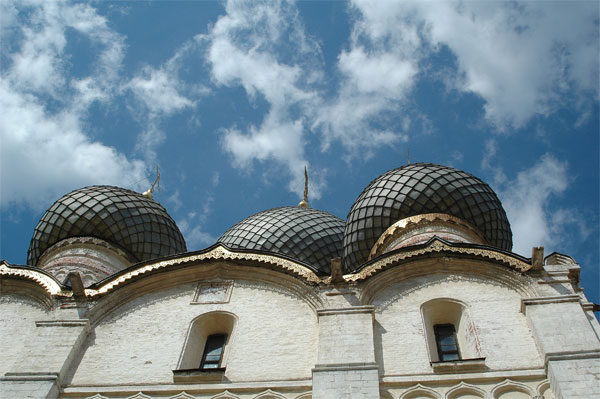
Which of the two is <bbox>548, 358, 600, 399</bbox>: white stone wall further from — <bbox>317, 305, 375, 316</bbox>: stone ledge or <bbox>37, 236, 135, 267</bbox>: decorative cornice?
<bbox>37, 236, 135, 267</bbox>: decorative cornice

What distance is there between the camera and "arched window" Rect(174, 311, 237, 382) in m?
8.53

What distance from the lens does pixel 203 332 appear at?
9.31m

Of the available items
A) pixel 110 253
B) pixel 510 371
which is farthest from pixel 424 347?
pixel 110 253

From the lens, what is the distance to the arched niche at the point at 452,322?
27.1 ft

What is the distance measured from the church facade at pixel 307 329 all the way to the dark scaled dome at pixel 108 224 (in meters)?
3.86

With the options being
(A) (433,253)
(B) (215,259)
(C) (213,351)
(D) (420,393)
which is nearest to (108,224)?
(B) (215,259)

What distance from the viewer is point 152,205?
15938 millimetres

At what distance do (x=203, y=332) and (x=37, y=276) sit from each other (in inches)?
115

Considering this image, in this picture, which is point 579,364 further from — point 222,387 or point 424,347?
point 222,387

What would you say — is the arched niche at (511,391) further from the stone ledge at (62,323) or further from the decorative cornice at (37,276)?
the decorative cornice at (37,276)

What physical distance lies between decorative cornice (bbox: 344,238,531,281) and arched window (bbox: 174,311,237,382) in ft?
5.78

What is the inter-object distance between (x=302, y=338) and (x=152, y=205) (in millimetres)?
8212

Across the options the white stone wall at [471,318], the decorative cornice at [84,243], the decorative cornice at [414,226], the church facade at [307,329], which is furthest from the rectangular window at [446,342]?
the decorative cornice at [84,243]

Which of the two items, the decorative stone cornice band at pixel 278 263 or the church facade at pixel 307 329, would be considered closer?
the church facade at pixel 307 329
